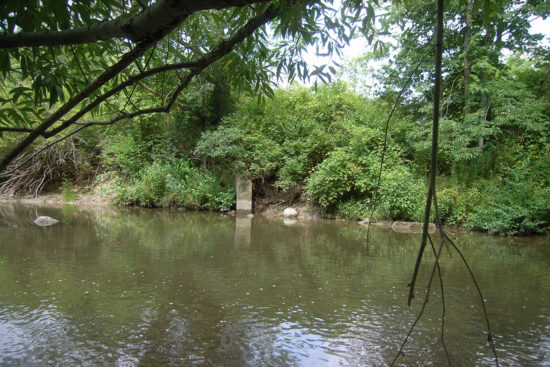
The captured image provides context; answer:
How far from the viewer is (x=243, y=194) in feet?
46.2

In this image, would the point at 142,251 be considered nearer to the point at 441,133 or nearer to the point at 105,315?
the point at 105,315

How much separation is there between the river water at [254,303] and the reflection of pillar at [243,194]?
18.3 ft

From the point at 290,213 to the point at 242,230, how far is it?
337 cm

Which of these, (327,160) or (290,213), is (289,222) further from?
(327,160)

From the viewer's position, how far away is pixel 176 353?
323 centimetres

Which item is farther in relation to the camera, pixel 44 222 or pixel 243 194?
pixel 243 194

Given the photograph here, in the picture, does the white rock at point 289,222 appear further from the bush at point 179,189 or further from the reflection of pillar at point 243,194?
the bush at point 179,189

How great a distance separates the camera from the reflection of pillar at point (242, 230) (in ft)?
26.7

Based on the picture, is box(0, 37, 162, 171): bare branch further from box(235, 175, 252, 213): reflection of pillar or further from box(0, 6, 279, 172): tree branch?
box(235, 175, 252, 213): reflection of pillar

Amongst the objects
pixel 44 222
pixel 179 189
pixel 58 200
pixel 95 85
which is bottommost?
pixel 44 222

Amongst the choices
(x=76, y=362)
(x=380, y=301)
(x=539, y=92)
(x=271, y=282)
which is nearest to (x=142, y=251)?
(x=271, y=282)

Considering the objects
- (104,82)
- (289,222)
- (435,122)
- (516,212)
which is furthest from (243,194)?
(435,122)

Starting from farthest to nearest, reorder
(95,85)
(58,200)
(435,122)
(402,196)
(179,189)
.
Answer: (58,200)
(179,189)
(402,196)
(95,85)
(435,122)

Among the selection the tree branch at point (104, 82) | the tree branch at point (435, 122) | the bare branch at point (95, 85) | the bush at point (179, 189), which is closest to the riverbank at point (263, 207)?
the bush at point (179, 189)
